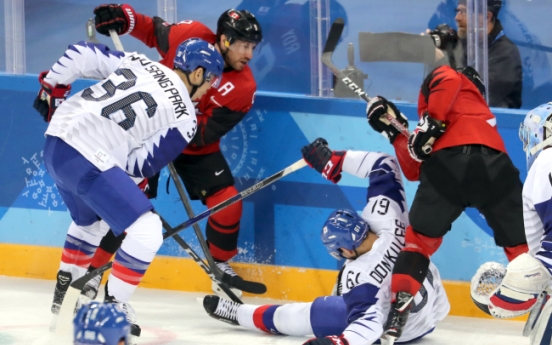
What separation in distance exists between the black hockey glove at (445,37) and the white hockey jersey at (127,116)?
140cm

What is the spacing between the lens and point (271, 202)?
4.88 m

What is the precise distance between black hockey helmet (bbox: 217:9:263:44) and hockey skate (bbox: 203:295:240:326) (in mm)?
1183

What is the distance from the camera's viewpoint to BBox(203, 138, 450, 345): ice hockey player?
3822 mm

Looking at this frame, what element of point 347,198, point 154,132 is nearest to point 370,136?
point 347,198

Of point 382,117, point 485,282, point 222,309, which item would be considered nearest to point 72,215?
point 222,309

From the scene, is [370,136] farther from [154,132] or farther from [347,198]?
[154,132]

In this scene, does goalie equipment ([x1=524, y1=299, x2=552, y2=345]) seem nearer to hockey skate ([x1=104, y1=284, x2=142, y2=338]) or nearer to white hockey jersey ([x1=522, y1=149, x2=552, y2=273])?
white hockey jersey ([x1=522, y1=149, x2=552, y2=273])

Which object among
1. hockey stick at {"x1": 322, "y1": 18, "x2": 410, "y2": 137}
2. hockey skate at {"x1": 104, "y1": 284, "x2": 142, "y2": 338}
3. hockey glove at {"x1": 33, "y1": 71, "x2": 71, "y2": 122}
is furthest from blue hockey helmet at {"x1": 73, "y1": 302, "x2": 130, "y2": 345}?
hockey stick at {"x1": 322, "y1": 18, "x2": 410, "y2": 137}

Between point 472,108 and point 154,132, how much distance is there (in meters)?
1.24

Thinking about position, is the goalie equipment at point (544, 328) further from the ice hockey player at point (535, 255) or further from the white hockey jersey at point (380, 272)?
the white hockey jersey at point (380, 272)

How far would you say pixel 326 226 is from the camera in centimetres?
398

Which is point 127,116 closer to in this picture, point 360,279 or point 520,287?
point 360,279

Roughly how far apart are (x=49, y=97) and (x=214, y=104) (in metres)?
0.85

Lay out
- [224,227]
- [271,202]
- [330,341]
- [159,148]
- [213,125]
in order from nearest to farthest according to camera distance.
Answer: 1. [330,341]
2. [159,148]
3. [213,125]
4. [224,227]
5. [271,202]
